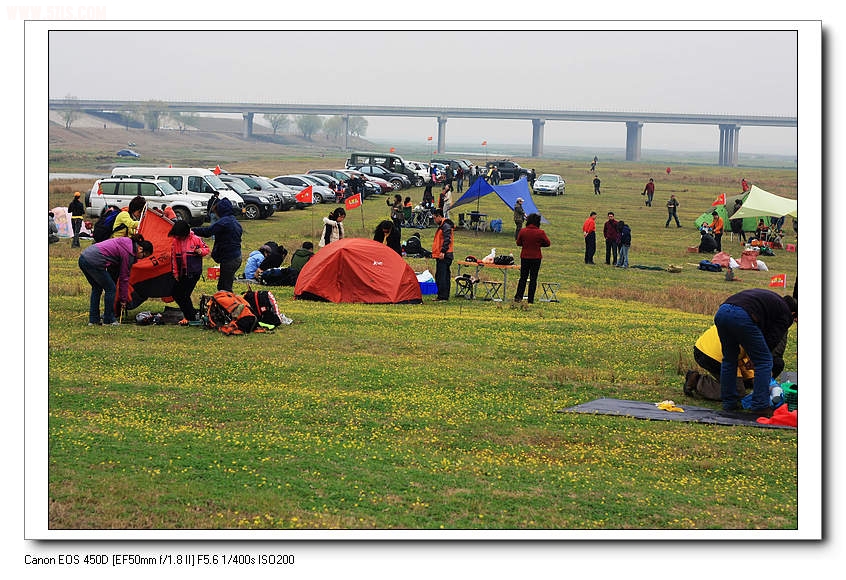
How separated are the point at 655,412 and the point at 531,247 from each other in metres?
7.44

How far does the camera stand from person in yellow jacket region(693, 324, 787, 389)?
11.7 metres

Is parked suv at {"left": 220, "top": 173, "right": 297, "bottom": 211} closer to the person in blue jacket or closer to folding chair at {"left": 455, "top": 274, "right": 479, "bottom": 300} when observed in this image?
folding chair at {"left": 455, "top": 274, "right": 479, "bottom": 300}

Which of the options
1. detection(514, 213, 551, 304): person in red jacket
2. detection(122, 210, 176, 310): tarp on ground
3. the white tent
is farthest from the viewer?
the white tent

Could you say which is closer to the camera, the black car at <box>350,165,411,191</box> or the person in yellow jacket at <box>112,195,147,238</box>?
the person in yellow jacket at <box>112,195,147,238</box>

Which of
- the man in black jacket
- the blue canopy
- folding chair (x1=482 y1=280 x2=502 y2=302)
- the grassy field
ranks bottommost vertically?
the grassy field

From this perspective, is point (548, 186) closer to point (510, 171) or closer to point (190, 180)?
point (510, 171)

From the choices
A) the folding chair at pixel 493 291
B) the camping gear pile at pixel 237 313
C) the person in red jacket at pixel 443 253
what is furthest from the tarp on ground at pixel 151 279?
the folding chair at pixel 493 291

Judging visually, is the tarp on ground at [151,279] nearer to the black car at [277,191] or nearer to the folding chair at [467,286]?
the folding chair at [467,286]

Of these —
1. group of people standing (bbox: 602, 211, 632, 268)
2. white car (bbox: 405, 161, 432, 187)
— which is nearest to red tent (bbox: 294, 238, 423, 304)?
group of people standing (bbox: 602, 211, 632, 268)

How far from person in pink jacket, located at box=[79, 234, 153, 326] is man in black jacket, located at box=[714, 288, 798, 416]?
27.6 ft

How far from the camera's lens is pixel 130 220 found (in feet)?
58.4
